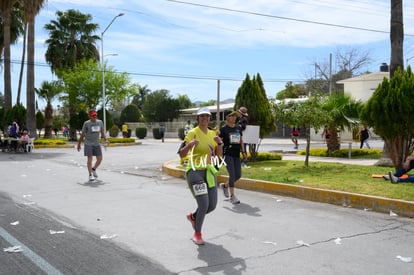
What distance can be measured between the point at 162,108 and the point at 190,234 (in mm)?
57489

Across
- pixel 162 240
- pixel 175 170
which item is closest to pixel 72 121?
pixel 175 170

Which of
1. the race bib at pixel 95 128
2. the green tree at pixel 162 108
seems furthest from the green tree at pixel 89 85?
the race bib at pixel 95 128

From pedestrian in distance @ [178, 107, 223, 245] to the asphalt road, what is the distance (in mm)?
388

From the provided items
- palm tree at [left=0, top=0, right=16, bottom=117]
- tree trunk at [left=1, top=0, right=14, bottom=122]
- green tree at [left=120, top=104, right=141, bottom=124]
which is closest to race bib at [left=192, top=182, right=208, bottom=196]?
palm tree at [left=0, top=0, right=16, bottom=117]

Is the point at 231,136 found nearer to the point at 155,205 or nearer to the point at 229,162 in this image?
the point at 229,162

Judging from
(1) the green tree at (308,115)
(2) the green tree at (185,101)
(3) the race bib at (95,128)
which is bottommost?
(3) the race bib at (95,128)

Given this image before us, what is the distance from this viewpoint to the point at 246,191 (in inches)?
371

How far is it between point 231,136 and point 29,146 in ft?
53.7

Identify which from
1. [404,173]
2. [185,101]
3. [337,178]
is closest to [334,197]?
[337,178]

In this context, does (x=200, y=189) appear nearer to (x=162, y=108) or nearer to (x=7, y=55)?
(x=7, y=55)

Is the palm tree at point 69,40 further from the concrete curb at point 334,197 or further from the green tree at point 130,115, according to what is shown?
the concrete curb at point 334,197

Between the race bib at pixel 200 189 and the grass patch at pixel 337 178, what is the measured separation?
146 inches

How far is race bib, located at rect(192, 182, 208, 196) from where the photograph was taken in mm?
5215

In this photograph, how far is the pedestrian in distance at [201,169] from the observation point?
525cm
